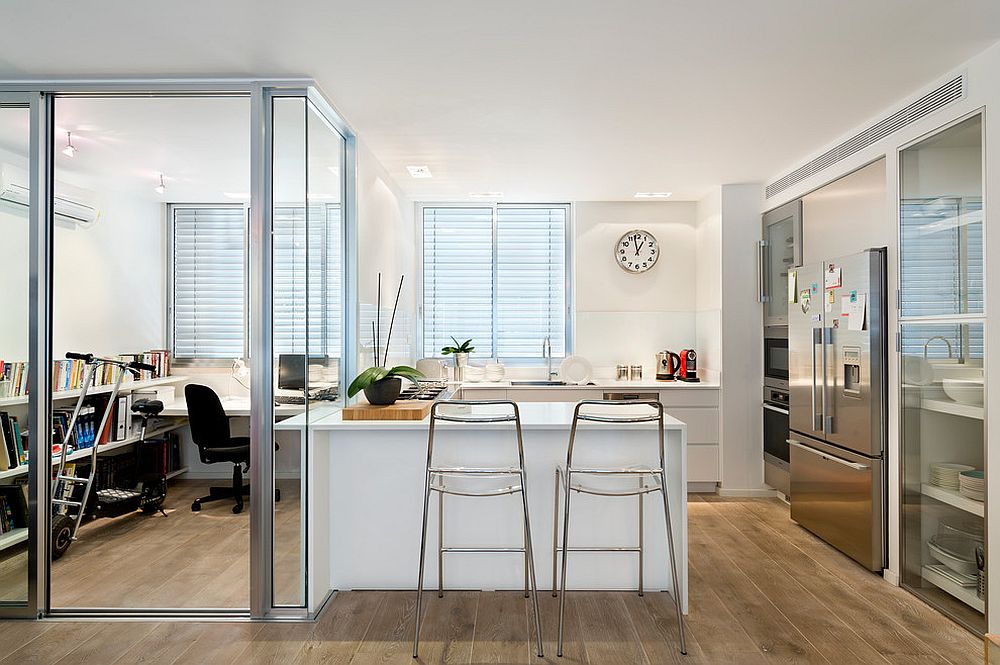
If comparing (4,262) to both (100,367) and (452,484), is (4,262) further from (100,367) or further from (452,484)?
(452,484)

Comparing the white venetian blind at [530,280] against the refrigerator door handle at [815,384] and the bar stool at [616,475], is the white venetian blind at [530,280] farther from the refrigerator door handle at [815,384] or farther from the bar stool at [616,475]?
the bar stool at [616,475]

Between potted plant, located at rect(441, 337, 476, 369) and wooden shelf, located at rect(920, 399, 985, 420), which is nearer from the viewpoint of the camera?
wooden shelf, located at rect(920, 399, 985, 420)

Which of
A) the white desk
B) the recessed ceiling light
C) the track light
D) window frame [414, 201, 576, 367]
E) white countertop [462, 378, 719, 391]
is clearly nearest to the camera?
the track light

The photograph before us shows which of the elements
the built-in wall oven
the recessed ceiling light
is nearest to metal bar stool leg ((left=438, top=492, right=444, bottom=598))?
the recessed ceiling light

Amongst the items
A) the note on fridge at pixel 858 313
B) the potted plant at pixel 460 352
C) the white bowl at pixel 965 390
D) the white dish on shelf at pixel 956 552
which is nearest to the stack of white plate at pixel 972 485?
the white dish on shelf at pixel 956 552

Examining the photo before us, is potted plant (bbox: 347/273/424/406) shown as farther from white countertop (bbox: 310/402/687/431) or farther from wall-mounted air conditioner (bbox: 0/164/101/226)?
wall-mounted air conditioner (bbox: 0/164/101/226)

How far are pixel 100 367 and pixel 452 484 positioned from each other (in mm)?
3190

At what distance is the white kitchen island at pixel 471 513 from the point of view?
3457mm

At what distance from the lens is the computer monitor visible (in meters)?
3.24

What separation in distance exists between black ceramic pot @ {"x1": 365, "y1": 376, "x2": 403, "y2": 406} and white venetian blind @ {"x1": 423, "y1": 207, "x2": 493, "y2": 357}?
2905mm

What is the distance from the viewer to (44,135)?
3309mm

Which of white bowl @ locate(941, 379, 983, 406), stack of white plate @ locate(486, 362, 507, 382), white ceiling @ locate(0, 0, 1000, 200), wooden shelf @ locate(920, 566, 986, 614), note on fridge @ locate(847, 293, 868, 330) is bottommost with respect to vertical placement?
wooden shelf @ locate(920, 566, 986, 614)

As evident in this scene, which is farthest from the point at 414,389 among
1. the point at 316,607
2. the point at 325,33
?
the point at 325,33

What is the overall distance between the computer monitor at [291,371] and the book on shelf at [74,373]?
126cm
